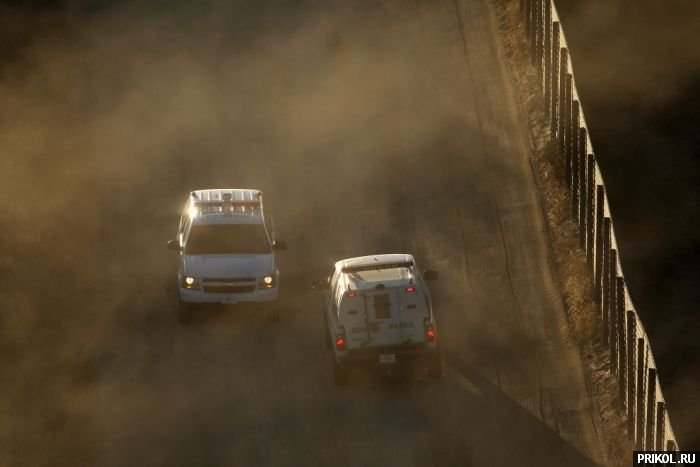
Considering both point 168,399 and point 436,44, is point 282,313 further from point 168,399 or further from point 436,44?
point 436,44

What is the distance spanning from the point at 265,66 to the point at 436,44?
512cm

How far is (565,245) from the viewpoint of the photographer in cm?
3422

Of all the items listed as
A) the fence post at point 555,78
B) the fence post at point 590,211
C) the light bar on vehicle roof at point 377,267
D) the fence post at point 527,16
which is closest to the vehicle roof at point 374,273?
the light bar on vehicle roof at point 377,267

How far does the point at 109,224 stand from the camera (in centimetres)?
3656

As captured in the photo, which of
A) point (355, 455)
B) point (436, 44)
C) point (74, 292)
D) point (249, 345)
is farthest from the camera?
point (436, 44)

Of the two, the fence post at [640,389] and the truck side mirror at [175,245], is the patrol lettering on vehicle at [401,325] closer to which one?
the fence post at [640,389]

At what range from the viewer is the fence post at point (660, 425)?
23.6 meters

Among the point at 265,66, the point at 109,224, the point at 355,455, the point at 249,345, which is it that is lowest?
the point at 355,455

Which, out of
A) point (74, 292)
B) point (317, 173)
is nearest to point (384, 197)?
point (317, 173)

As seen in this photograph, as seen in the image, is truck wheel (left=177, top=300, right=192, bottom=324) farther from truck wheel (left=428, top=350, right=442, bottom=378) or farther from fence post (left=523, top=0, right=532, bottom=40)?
fence post (left=523, top=0, right=532, bottom=40)

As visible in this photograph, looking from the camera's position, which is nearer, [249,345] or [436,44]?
[249,345]

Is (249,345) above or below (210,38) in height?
below

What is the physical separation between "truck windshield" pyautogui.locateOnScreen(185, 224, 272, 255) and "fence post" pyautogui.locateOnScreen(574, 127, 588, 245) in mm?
7173

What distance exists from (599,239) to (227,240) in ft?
26.1
